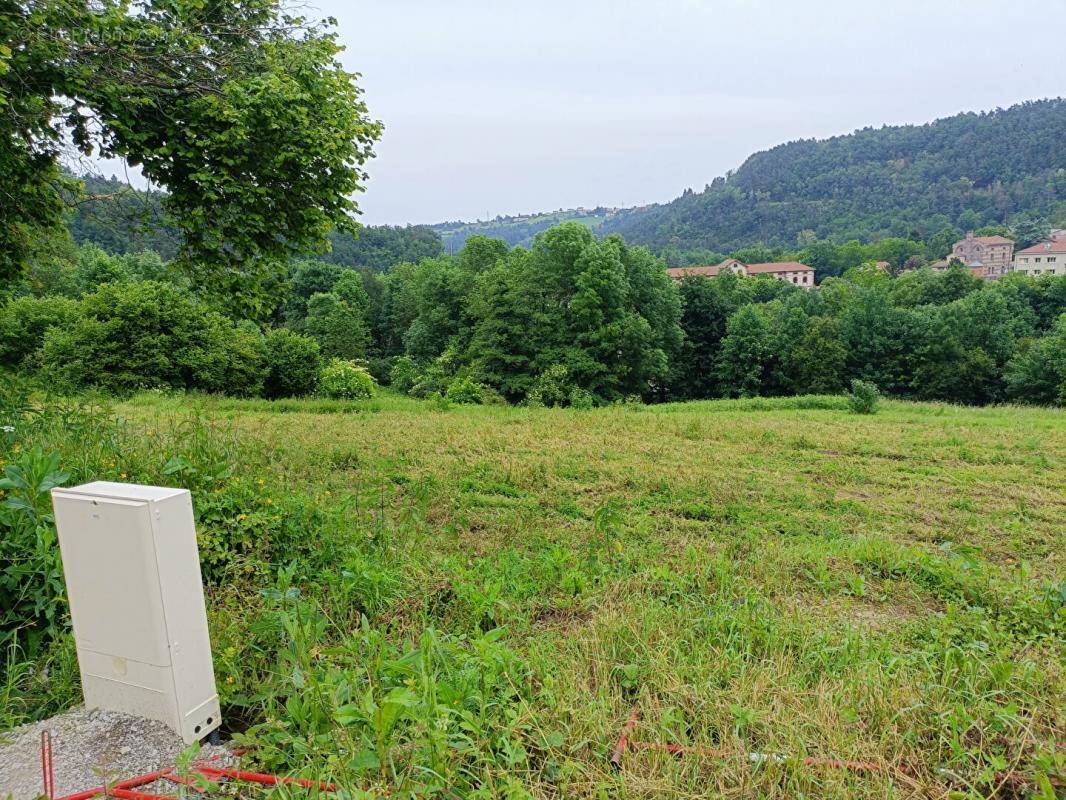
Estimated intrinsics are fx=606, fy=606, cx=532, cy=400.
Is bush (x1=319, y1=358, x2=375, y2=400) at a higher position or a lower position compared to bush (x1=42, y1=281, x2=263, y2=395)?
lower

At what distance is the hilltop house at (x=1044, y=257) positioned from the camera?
80438mm

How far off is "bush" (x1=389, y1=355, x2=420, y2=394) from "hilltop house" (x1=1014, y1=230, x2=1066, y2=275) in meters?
86.0

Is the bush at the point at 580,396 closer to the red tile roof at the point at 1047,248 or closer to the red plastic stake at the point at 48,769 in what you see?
the red plastic stake at the point at 48,769

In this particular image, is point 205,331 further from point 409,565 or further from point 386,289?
point 386,289

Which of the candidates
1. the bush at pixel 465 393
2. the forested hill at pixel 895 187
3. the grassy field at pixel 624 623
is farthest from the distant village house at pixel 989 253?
the grassy field at pixel 624 623

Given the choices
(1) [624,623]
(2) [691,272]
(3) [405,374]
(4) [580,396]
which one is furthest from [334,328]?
(1) [624,623]

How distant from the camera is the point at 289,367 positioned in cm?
2436

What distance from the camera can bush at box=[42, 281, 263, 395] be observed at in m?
19.0

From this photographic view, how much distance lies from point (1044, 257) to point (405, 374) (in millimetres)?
92023

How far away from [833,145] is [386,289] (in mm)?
142250

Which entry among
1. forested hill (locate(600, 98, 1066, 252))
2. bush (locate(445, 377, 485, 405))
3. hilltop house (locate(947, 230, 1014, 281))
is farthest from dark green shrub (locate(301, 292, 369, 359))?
forested hill (locate(600, 98, 1066, 252))

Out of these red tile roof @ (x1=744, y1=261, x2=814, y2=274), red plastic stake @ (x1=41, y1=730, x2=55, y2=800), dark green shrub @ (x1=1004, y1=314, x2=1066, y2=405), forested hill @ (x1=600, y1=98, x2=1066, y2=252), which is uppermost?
forested hill @ (x1=600, y1=98, x2=1066, y2=252)

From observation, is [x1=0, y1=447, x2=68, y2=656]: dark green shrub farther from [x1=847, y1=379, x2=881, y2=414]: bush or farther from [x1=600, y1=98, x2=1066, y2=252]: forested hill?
[x1=600, y1=98, x2=1066, y2=252]: forested hill

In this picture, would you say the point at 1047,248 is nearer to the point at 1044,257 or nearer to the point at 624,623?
the point at 1044,257
